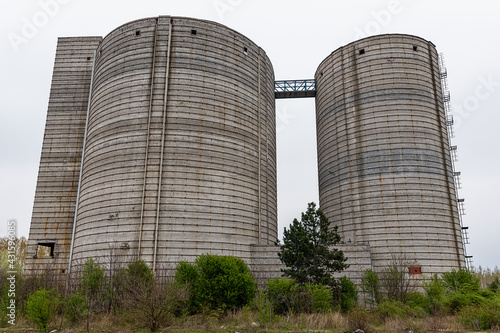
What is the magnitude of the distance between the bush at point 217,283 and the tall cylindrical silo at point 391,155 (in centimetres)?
1218

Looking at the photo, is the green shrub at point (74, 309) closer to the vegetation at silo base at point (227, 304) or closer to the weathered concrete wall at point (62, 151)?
the vegetation at silo base at point (227, 304)

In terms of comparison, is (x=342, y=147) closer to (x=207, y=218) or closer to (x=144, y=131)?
(x=207, y=218)

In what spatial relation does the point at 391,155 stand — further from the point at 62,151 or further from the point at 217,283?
the point at 62,151

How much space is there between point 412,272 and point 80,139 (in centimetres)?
2902

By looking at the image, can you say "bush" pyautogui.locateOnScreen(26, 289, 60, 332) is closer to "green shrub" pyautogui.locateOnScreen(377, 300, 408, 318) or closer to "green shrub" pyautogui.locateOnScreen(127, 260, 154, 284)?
"green shrub" pyautogui.locateOnScreen(127, 260, 154, 284)

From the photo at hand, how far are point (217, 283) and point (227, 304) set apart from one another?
47.4 inches

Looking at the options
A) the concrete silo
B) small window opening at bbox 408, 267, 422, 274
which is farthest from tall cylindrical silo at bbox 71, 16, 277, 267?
small window opening at bbox 408, 267, 422, 274

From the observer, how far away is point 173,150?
2594 cm

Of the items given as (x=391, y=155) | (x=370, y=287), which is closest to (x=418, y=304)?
(x=370, y=287)

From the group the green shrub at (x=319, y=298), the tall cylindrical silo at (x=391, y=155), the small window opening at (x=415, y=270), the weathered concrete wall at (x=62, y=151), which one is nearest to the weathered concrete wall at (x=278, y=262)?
the tall cylindrical silo at (x=391, y=155)

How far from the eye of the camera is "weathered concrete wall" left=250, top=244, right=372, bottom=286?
84.1 feet

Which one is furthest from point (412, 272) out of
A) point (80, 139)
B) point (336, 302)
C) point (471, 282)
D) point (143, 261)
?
point (80, 139)

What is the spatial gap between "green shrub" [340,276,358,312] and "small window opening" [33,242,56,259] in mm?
22656

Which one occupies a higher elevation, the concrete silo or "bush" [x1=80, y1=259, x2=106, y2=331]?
the concrete silo
